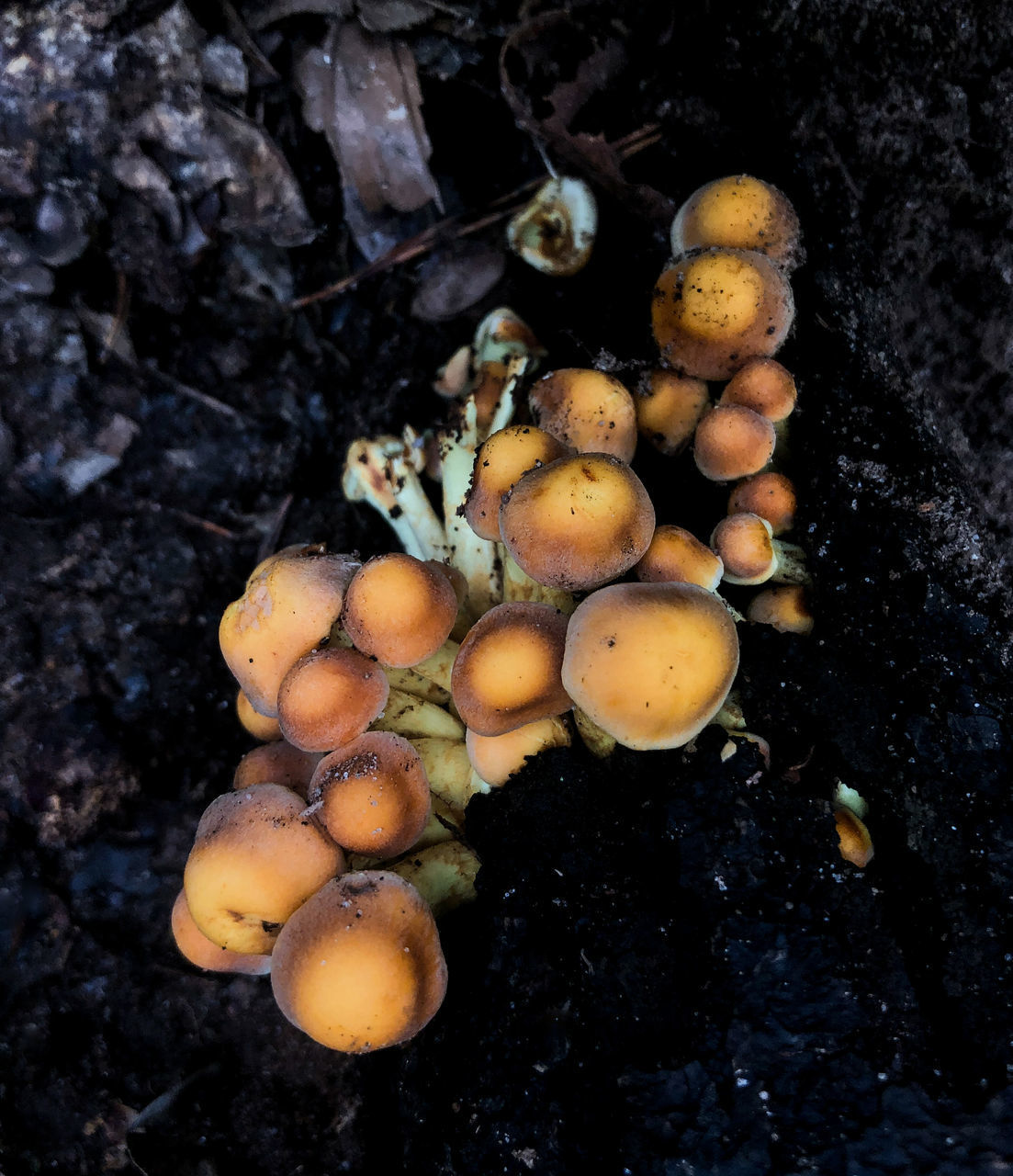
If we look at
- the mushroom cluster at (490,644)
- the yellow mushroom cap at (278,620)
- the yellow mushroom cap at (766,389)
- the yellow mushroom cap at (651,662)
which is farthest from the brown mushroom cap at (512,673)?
the yellow mushroom cap at (766,389)

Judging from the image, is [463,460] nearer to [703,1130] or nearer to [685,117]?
[685,117]

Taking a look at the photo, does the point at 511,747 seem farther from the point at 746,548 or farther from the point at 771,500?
the point at 771,500

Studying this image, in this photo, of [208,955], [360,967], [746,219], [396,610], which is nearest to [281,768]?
[208,955]

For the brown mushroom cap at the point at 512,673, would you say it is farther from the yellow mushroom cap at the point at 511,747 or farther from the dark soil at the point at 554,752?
the dark soil at the point at 554,752

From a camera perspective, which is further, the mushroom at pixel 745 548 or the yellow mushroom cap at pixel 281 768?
the yellow mushroom cap at pixel 281 768

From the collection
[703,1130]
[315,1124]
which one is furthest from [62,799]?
[703,1130]
